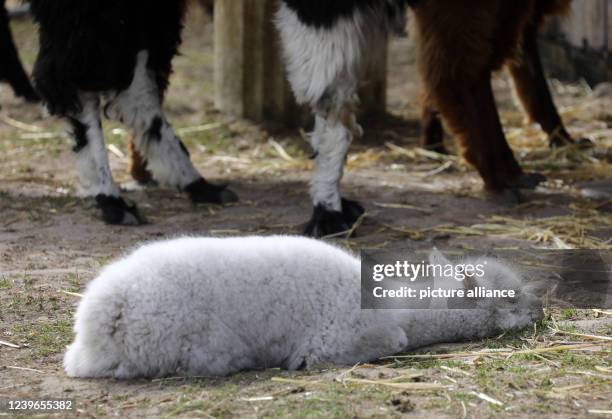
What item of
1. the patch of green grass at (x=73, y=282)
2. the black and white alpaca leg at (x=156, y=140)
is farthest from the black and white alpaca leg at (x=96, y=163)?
the patch of green grass at (x=73, y=282)

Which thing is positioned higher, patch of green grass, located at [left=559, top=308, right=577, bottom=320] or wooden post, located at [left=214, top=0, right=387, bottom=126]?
wooden post, located at [left=214, top=0, right=387, bottom=126]

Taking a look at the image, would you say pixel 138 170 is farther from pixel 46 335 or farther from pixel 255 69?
pixel 46 335

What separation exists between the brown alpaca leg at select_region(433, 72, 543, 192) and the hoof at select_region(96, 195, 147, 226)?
1685 millimetres

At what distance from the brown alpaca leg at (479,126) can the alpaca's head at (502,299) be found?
2045 millimetres

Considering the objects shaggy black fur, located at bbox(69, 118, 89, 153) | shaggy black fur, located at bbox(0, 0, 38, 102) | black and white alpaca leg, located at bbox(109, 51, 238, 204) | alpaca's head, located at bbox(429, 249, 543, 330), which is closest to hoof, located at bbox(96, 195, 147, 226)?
shaggy black fur, located at bbox(69, 118, 89, 153)

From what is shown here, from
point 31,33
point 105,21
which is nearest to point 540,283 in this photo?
point 105,21

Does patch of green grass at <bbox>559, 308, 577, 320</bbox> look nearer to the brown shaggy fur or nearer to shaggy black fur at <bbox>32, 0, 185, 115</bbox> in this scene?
the brown shaggy fur

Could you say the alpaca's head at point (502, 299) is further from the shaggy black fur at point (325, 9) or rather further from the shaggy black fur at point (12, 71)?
the shaggy black fur at point (12, 71)

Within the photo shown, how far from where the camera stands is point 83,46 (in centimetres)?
491

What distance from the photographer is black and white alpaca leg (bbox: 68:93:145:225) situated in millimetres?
5117

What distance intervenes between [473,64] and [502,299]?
2266 millimetres

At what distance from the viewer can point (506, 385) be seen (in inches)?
108

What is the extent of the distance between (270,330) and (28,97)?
3436mm

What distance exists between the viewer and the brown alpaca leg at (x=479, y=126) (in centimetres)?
535
